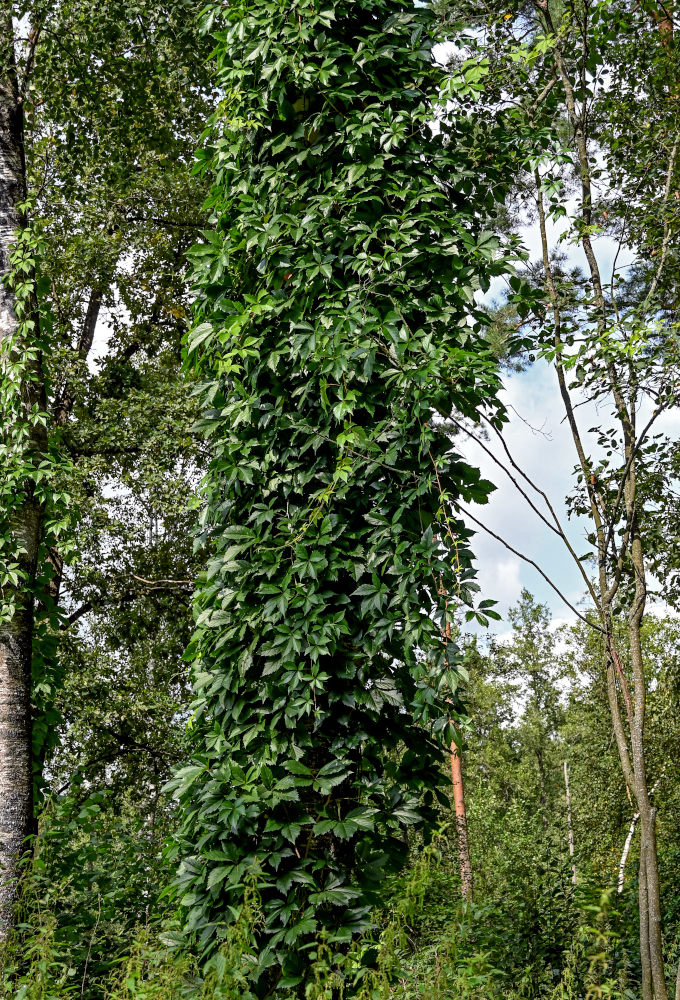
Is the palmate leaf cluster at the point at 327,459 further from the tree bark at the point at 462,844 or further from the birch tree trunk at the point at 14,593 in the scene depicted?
the tree bark at the point at 462,844

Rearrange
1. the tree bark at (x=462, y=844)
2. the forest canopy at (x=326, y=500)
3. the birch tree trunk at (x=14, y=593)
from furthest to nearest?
the tree bark at (x=462, y=844) → the birch tree trunk at (x=14, y=593) → the forest canopy at (x=326, y=500)

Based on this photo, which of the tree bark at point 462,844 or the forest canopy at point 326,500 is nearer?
the forest canopy at point 326,500

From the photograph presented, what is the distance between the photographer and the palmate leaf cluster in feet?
11.0

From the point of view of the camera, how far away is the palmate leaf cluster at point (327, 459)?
3340 millimetres

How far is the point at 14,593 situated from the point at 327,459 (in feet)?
9.80

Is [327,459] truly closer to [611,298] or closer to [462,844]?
[611,298]

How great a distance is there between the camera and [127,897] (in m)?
5.97

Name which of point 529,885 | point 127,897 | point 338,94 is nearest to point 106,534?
point 127,897

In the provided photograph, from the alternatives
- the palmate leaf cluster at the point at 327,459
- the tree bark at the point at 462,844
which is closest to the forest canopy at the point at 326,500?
the palmate leaf cluster at the point at 327,459

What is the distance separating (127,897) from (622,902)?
488cm

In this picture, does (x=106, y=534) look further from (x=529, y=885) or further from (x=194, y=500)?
(x=194, y=500)

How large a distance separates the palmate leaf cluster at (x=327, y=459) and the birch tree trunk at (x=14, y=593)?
6.71 ft

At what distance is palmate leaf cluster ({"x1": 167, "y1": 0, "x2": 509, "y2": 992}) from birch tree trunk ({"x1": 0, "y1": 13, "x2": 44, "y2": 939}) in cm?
204

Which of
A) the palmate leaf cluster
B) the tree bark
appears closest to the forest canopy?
the palmate leaf cluster
